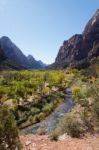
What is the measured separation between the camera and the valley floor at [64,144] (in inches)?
531

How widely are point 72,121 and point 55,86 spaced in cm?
5744

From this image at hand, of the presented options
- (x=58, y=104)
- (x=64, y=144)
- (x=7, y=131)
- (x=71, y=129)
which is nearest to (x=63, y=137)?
(x=71, y=129)

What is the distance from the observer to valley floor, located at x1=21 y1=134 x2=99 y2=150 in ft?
44.2

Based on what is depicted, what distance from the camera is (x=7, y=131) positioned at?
10.2 metres

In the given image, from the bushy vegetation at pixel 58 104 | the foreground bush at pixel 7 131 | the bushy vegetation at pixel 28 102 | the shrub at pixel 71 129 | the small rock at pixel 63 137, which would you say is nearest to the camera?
the foreground bush at pixel 7 131

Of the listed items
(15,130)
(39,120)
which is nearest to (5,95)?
(39,120)

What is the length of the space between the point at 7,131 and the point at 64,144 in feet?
15.5

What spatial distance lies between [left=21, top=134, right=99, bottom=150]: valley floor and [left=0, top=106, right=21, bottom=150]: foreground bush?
3708 mm

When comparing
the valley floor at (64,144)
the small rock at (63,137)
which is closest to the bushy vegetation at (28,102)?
the small rock at (63,137)

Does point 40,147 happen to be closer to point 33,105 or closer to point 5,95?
point 33,105

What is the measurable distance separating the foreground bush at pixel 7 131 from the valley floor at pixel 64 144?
3708 mm

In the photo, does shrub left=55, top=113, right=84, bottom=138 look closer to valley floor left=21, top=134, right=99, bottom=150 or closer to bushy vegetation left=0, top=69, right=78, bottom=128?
valley floor left=21, top=134, right=99, bottom=150

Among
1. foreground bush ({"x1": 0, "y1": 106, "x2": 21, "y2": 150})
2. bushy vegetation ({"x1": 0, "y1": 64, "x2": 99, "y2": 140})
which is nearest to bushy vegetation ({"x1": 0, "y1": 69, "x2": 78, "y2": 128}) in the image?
bushy vegetation ({"x1": 0, "y1": 64, "x2": 99, "y2": 140})

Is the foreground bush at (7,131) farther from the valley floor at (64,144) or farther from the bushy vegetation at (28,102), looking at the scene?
the bushy vegetation at (28,102)
